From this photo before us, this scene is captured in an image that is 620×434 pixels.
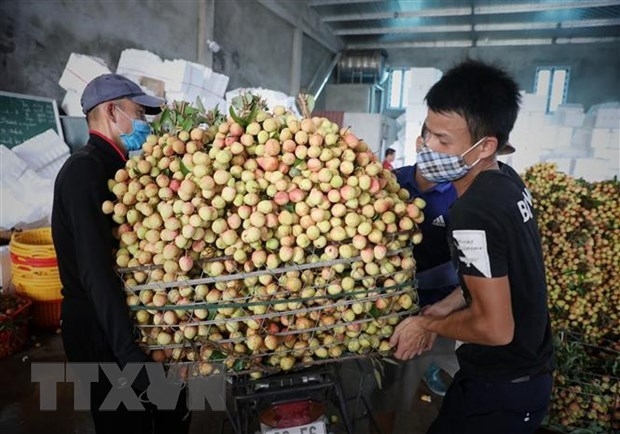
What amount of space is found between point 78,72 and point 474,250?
4686 mm

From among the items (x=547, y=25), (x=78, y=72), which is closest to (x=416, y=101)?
(x=547, y=25)

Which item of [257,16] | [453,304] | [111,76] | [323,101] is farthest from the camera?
[323,101]

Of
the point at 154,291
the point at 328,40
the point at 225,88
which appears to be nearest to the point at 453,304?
the point at 154,291

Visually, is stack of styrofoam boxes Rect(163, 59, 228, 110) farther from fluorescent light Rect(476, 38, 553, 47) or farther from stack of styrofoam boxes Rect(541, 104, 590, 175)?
fluorescent light Rect(476, 38, 553, 47)

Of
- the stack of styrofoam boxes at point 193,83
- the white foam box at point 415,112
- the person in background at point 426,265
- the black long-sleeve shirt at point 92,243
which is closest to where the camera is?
the black long-sleeve shirt at point 92,243

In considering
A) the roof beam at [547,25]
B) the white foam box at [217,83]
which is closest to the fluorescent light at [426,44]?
the roof beam at [547,25]

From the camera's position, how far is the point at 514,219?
1230 mm

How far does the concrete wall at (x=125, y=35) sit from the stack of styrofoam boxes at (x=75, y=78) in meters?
0.07

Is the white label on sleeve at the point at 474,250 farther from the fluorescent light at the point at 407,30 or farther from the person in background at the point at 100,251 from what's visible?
the fluorescent light at the point at 407,30

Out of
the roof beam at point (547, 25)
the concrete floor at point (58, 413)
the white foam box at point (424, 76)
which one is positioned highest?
the roof beam at point (547, 25)

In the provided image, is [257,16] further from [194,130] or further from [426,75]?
[194,130]

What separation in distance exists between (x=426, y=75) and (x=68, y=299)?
33.2 feet

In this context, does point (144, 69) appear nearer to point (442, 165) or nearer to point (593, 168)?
point (442, 165)

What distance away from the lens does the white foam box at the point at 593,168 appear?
9.47 meters
